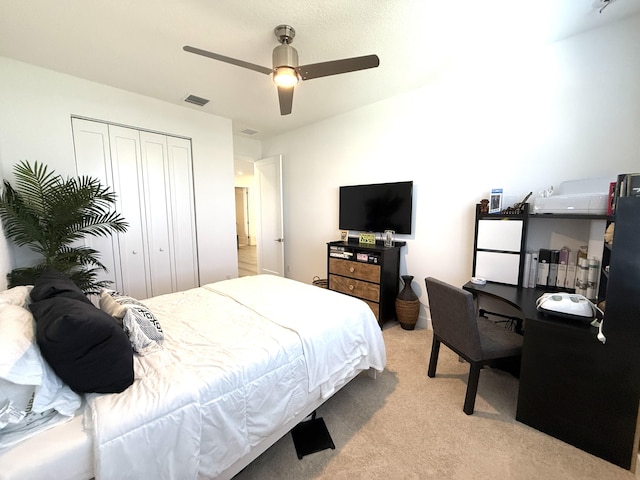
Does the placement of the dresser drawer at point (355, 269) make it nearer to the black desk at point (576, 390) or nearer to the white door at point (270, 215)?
the white door at point (270, 215)

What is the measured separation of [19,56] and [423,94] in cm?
383

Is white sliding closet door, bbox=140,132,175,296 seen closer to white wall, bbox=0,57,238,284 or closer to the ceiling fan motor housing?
white wall, bbox=0,57,238,284

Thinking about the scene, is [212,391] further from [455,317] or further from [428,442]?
[455,317]

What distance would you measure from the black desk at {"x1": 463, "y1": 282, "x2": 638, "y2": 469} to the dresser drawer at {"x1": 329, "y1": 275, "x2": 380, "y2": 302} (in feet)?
4.89

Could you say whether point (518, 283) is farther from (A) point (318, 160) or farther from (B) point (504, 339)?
(A) point (318, 160)

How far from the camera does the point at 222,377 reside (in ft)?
3.84

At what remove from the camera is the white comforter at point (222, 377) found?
95cm

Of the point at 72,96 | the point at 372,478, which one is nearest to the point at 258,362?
the point at 372,478

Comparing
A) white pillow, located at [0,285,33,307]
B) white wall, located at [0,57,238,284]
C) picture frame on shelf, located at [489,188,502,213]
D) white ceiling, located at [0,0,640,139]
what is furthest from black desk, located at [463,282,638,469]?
white wall, located at [0,57,238,284]

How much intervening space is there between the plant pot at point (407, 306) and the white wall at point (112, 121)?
99.5 inches

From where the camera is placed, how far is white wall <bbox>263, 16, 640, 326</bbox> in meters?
1.99

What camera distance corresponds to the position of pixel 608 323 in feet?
4.50

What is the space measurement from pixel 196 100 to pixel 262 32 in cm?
161

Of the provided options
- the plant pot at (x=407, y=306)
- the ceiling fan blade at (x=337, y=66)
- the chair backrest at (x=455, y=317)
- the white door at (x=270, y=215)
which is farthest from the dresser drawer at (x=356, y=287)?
the ceiling fan blade at (x=337, y=66)
